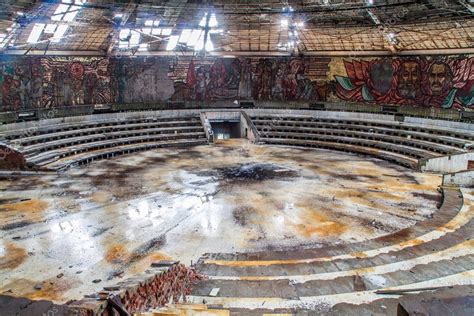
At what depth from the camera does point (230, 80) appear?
33.4 meters

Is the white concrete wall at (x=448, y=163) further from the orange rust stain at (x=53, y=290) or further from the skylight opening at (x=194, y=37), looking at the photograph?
the skylight opening at (x=194, y=37)

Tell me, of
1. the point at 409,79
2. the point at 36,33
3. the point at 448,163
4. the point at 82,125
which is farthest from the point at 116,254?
the point at 409,79

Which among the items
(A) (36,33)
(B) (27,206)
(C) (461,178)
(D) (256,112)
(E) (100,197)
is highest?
(A) (36,33)

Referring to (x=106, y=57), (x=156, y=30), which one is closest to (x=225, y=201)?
(x=156, y=30)

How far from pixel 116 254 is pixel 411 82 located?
25.1 meters

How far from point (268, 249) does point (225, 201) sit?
4.45 meters

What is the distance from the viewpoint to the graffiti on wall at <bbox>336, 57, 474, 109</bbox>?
25.4 m

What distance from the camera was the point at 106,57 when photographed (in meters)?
30.0

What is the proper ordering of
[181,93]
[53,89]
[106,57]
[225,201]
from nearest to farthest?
1. [225,201]
2. [53,89]
3. [106,57]
4. [181,93]

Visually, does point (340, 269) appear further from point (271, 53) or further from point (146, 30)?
point (271, 53)

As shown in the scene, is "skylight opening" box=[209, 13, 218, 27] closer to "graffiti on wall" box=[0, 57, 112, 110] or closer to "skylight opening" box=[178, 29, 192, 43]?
"skylight opening" box=[178, 29, 192, 43]

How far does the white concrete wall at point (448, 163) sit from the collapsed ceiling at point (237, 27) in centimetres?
774

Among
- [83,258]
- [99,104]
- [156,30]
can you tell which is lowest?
[83,258]

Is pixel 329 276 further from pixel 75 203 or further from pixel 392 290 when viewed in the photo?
pixel 75 203
